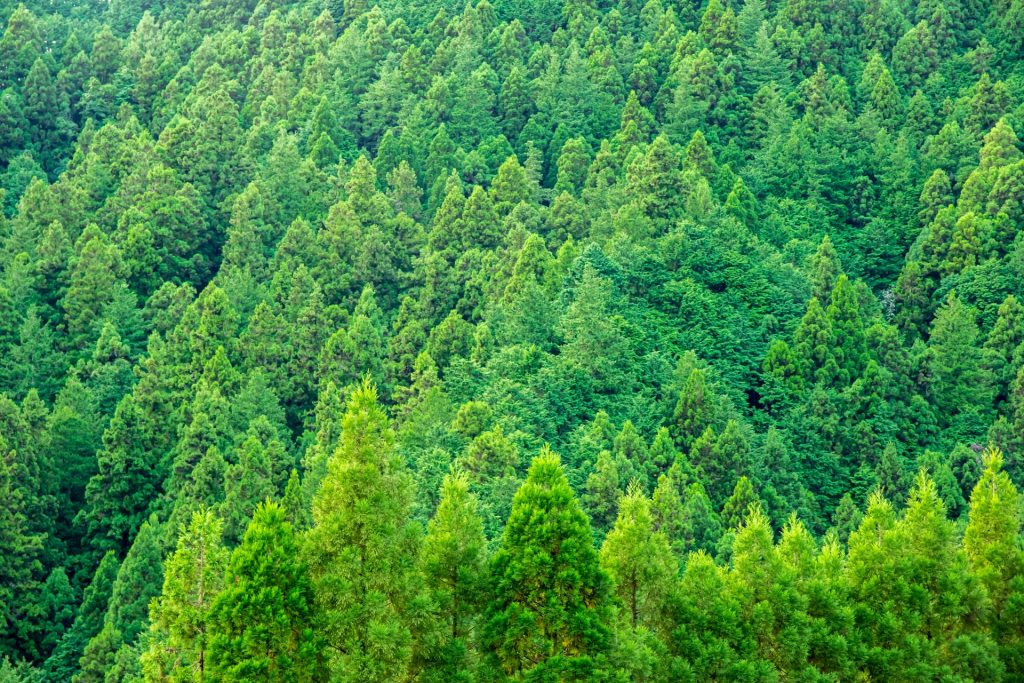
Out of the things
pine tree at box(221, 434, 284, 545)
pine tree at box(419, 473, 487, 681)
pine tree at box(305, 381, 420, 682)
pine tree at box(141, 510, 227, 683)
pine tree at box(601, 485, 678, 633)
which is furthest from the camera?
pine tree at box(221, 434, 284, 545)

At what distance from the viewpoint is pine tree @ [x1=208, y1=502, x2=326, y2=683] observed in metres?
32.9

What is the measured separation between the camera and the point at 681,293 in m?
76.7

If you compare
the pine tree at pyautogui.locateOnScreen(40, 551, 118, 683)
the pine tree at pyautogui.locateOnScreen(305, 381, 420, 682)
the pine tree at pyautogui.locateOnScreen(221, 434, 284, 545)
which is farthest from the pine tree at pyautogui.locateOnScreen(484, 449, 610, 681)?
the pine tree at pyautogui.locateOnScreen(40, 551, 118, 683)

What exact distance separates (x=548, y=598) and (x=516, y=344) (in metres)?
36.5

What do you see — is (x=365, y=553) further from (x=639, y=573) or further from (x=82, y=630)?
(x=82, y=630)

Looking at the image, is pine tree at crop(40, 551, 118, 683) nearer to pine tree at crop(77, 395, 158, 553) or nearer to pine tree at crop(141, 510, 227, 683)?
Answer: pine tree at crop(77, 395, 158, 553)

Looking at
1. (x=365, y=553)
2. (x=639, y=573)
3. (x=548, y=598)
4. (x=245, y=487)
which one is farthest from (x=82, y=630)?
(x=548, y=598)

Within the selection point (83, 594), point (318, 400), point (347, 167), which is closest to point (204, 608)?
point (83, 594)

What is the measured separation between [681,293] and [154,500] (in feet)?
98.4

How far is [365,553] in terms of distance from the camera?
34.5 meters

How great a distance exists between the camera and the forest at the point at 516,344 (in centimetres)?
3566

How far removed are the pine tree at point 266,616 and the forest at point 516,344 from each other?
9cm

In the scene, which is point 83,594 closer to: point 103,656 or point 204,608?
point 103,656

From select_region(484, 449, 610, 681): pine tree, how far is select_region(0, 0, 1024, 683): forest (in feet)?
0.34
